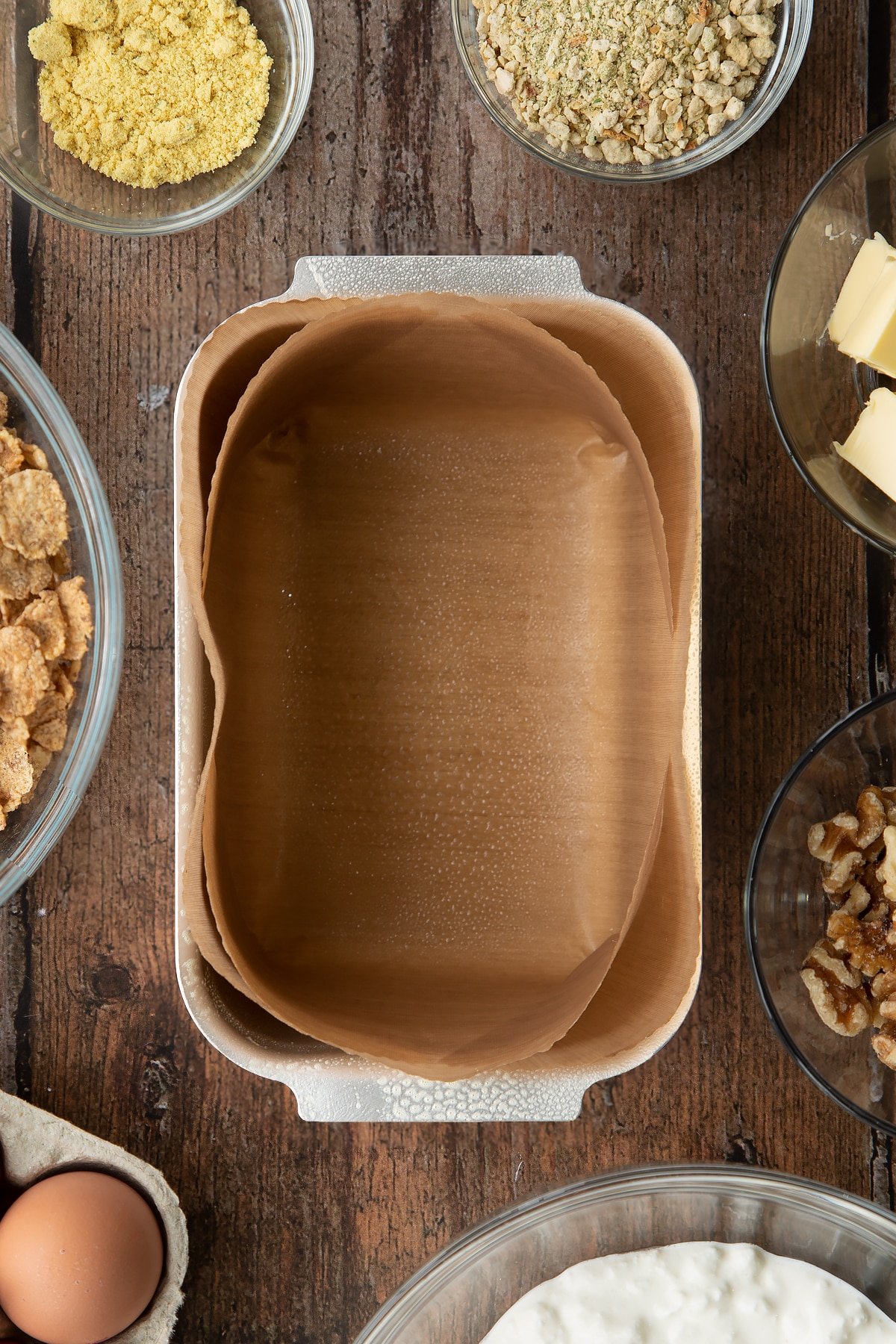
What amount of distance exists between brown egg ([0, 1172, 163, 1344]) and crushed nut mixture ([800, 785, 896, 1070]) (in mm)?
454

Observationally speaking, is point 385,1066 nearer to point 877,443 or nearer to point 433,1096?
point 433,1096

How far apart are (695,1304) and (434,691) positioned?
398mm

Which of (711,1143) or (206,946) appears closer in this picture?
(206,946)

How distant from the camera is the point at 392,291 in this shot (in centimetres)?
61

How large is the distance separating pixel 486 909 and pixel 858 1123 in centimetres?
31

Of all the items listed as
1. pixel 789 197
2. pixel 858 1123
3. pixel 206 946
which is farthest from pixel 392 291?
pixel 858 1123

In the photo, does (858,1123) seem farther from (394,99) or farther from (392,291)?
(394,99)

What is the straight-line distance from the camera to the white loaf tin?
600 millimetres

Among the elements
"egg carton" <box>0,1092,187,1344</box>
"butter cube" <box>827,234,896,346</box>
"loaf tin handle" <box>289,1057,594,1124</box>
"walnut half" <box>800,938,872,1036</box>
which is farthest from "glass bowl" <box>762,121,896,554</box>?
"egg carton" <box>0,1092,187,1344</box>

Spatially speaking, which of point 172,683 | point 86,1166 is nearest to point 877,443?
point 172,683

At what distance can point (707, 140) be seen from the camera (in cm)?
67

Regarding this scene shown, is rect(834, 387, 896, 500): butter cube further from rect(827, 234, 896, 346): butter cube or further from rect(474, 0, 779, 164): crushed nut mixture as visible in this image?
rect(474, 0, 779, 164): crushed nut mixture

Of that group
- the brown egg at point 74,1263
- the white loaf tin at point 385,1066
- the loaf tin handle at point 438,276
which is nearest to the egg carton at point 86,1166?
the brown egg at point 74,1263

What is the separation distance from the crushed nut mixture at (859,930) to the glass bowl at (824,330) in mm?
176
